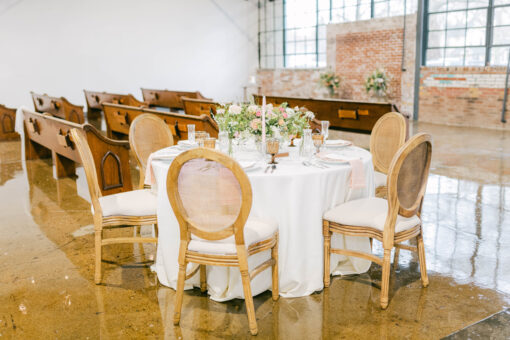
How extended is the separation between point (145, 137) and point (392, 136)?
1.89 m

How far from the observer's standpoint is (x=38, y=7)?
9.95m

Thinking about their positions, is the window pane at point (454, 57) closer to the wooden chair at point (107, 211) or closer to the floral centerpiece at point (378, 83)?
the floral centerpiece at point (378, 83)

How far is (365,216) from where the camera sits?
2613 millimetres

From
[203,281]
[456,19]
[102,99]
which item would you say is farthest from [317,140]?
[456,19]

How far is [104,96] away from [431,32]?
Answer: 22.4ft

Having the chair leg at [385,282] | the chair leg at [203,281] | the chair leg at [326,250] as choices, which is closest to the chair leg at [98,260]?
the chair leg at [203,281]

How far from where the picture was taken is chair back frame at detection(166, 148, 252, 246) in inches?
82.0

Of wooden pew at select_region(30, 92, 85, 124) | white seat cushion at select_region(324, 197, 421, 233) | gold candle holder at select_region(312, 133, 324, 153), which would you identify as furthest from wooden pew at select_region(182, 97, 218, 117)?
white seat cushion at select_region(324, 197, 421, 233)

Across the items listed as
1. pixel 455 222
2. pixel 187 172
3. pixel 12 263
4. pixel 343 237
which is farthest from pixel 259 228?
pixel 455 222

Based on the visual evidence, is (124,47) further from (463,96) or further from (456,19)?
(463,96)

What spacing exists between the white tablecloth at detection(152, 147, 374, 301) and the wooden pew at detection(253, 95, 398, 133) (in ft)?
11.7

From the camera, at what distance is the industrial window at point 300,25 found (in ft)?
39.5

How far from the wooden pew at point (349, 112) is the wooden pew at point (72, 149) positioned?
229 cm

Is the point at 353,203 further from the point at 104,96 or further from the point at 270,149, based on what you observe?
the point at 104,96
